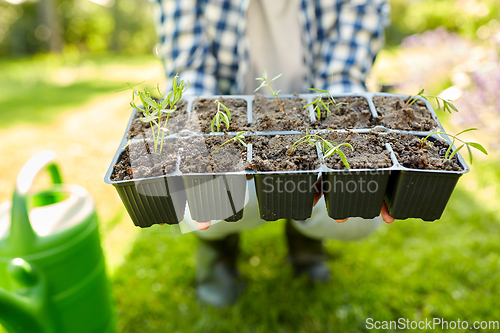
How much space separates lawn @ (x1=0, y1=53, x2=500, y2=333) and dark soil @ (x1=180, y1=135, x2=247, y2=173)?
2.71 feet

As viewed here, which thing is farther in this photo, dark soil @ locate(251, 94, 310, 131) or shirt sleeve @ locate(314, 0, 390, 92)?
shirt sleeve @ locate(314, 0, 390, 92)

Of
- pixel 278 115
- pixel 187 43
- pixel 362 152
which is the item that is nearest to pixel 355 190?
pixel 362 152

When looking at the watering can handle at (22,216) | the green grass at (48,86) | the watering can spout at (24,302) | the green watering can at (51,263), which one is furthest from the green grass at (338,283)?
the green grass at (48,86)

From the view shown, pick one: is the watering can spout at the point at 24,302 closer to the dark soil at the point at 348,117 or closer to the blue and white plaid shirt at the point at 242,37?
the blue and white plaid shirt at the point at 242,37

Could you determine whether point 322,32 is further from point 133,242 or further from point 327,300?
point 133,242

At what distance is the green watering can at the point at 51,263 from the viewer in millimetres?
1090

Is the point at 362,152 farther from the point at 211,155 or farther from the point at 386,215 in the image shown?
the point at 211,155

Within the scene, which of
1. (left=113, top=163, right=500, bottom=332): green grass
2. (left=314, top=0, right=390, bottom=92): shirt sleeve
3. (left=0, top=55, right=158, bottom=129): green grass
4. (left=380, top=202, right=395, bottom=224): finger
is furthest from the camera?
(left=0, top=55, right=158, bottom=129): green grass

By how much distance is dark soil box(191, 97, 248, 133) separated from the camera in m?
0.97

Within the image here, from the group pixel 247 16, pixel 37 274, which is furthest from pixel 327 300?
pixel 247 16

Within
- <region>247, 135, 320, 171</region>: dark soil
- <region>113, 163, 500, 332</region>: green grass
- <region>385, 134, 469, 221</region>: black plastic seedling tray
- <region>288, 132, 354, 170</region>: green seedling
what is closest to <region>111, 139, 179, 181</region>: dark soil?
<region>247, 135, 320, 171</region>: dark soil

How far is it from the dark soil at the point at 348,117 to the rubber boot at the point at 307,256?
0.80 meters

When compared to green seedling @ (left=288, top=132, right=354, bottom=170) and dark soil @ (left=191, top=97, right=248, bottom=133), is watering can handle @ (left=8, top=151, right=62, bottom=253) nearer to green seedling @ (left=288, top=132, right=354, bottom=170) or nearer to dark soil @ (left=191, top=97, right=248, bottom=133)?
dark soil @ (left=191, top=97, right=248, bottom=133)

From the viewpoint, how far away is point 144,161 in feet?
2.86
